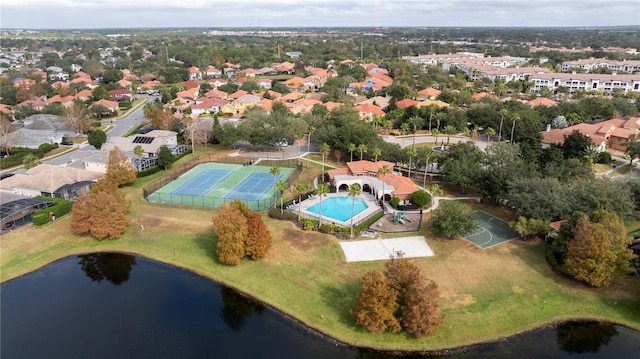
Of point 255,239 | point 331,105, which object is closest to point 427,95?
point 331,105

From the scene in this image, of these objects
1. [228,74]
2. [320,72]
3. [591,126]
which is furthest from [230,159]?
[228,74]

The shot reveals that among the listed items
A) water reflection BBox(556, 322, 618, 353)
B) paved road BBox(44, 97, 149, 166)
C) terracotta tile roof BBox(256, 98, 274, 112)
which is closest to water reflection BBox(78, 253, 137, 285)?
paved road BBox(44, 97, 149, 166)

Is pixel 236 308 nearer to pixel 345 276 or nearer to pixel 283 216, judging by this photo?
pixel 345 276

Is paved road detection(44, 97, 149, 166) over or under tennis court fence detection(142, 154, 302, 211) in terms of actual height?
over

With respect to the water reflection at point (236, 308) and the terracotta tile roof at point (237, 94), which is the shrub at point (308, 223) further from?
the terracotta tile roof at point (237, 94)

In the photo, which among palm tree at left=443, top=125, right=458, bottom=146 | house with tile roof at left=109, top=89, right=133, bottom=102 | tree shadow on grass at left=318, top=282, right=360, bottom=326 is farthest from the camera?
house with tile roof at left=109, top=89, right=133, bottom=102

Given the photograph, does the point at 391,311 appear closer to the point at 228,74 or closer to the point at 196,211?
the point at 196,211

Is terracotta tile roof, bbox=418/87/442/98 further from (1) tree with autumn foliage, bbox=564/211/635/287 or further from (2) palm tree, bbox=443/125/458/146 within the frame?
(1) tree with autumn foliage, bbox=564/211/635/287
